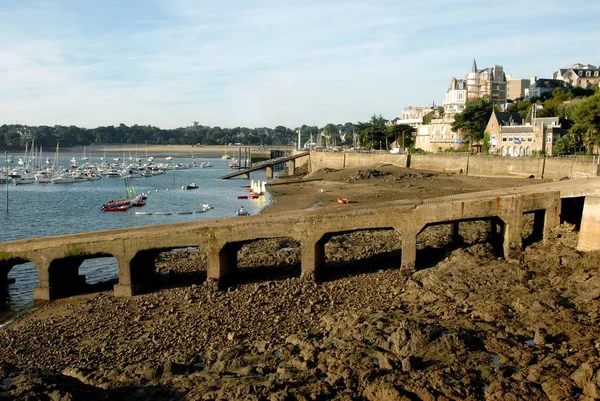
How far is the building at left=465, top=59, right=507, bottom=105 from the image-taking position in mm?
115350

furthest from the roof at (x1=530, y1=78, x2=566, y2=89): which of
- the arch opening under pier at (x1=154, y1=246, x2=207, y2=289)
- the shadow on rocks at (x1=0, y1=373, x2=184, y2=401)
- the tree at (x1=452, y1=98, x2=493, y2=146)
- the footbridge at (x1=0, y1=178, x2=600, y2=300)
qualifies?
the shadow on rocks at (x1=0, y1=373, x2=184, y2=401)

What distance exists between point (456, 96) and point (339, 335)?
103 m

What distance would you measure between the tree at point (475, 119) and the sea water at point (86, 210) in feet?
112

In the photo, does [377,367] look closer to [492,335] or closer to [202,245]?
[492,335]

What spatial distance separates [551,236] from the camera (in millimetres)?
26109

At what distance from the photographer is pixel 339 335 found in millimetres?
17891

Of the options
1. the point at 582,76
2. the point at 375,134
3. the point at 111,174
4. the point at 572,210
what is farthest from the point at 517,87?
the point at 572,210

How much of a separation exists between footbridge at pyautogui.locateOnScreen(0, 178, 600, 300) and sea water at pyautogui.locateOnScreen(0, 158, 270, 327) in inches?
99.2

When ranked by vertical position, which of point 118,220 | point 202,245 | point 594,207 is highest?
point 594,207

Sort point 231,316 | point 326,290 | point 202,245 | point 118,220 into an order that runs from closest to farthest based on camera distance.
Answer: point 231,316 → point 326,290 → point 202,245 → point 118,220

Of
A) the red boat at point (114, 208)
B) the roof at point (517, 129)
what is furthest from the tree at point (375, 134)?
the red boat at point (114, 208)

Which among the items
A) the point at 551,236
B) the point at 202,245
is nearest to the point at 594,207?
the point at 551,236

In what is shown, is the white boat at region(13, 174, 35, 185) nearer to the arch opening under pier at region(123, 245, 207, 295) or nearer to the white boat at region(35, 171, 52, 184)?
the white boat at region(35, 171, 52, 184)

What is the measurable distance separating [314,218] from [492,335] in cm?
1024
